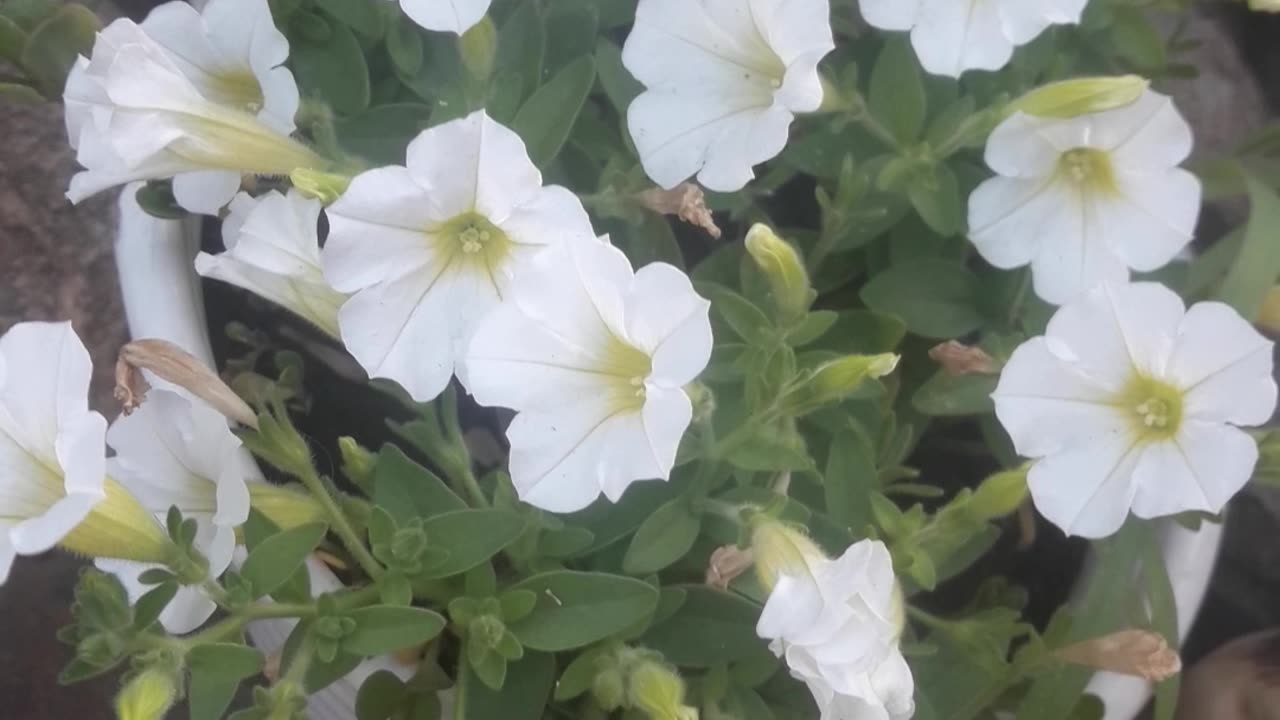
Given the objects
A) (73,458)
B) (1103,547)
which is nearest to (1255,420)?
(1103,547)

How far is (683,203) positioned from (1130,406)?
26cm

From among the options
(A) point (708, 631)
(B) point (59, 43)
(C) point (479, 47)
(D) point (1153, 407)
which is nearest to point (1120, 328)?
(D) point (1153, 407)

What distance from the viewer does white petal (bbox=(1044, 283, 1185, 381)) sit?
1.92 feet

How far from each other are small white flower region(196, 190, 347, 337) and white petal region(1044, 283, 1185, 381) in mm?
370

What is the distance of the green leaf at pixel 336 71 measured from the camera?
70cm

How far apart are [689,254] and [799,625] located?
1.41ft

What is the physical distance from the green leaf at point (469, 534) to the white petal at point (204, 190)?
22 cm

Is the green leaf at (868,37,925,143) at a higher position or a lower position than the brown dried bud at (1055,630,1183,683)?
higher

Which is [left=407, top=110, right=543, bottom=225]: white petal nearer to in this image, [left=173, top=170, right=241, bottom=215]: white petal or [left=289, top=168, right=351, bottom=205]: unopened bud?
[left=289, top=168, right=351, bottom=205]: unopened bud

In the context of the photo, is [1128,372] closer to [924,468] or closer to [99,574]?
[924,468]

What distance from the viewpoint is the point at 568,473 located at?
517 mm

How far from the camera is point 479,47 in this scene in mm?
623

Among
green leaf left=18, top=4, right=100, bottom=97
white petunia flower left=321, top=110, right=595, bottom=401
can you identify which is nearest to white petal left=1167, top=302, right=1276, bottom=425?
white petunia flower left=321, top=110, right=595, bottom=401

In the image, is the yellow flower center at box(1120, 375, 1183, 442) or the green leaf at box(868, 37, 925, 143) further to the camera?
the green leaf at box(868, 37, 925, 143)
